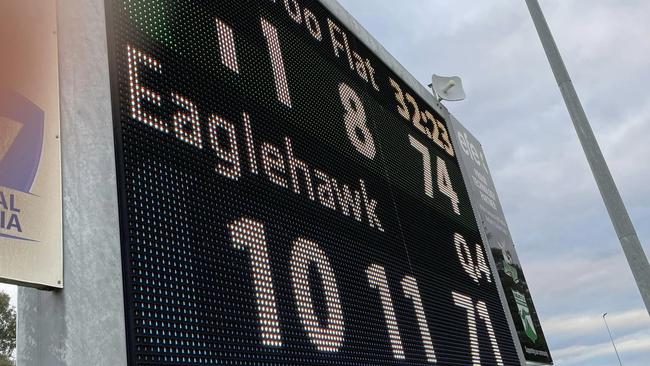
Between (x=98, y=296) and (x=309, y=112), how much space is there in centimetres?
230

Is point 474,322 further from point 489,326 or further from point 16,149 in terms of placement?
point 16,149

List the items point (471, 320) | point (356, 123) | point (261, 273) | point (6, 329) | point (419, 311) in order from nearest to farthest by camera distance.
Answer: point (261, 273), point (419, 311), point (356, 123), point (471, 320), point (6, 329)

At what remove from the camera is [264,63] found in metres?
3.94

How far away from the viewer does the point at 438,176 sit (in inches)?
250

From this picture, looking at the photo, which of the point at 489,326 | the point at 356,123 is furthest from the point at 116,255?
the point at 489,326

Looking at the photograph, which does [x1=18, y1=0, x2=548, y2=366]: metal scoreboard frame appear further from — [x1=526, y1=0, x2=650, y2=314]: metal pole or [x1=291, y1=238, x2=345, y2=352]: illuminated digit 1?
[x1=526, y1=0, x2=650, y2=314]: metal pole

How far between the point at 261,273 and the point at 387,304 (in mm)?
1348

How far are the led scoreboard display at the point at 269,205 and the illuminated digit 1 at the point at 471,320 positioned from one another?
22 mm

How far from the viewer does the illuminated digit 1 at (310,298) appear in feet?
10.4

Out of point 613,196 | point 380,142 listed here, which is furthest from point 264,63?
point 613,196

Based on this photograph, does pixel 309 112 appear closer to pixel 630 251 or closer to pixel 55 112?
pixel 55 112

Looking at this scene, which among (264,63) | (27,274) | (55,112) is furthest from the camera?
(264,63)

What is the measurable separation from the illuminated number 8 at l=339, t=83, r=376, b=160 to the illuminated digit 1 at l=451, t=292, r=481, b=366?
5.01 feet

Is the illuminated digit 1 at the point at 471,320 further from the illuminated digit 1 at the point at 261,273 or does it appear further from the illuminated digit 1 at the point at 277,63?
the illuminated digit 1 at the point at 261,273
